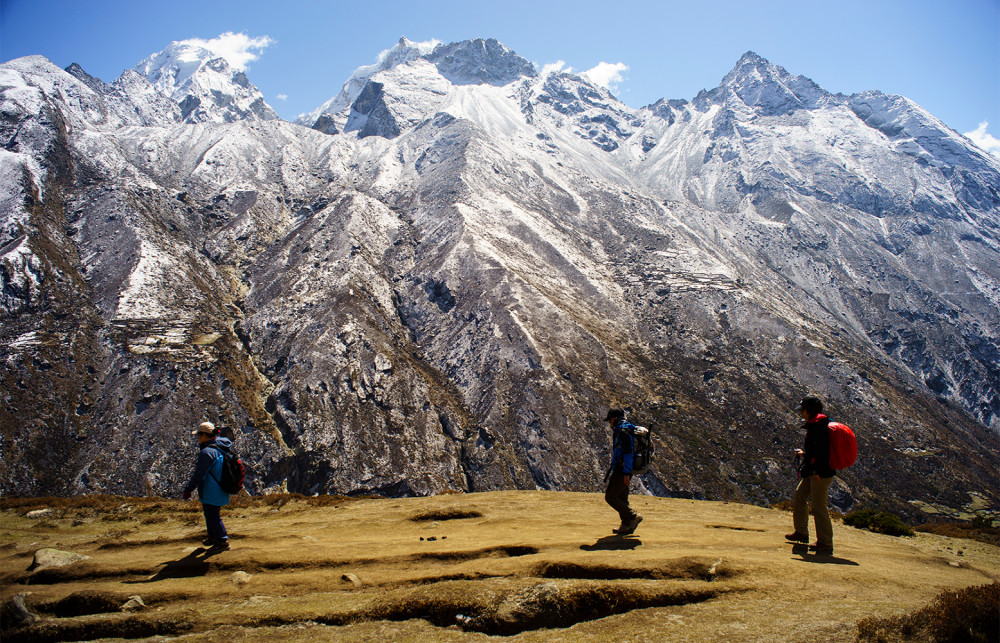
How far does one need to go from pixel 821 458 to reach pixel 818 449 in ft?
0.56

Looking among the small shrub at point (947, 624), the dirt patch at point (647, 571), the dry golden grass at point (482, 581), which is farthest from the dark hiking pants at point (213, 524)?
the small shrub at point (947, 624)

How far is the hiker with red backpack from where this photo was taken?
31.4ft

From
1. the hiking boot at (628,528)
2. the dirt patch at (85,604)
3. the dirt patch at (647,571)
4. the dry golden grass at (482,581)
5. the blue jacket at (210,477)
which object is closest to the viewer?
the dry golden grass at (482,581)

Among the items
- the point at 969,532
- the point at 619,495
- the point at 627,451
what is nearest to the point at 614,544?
the point at 619,495

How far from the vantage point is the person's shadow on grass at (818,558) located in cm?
901

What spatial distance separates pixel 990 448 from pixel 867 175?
105830 mm

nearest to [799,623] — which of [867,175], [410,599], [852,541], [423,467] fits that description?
[410,599]

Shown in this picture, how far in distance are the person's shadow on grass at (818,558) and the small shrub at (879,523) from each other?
7102mm

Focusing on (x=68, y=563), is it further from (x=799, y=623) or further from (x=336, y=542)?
(x=799, y=623)

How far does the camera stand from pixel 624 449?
10.7 m

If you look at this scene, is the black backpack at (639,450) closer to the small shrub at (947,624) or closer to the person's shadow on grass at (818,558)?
the person's shadow on grass at (818,558)

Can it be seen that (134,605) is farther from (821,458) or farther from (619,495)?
(821,458)

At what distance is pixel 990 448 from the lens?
4117 inches

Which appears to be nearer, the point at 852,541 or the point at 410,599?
the point at 410,599
